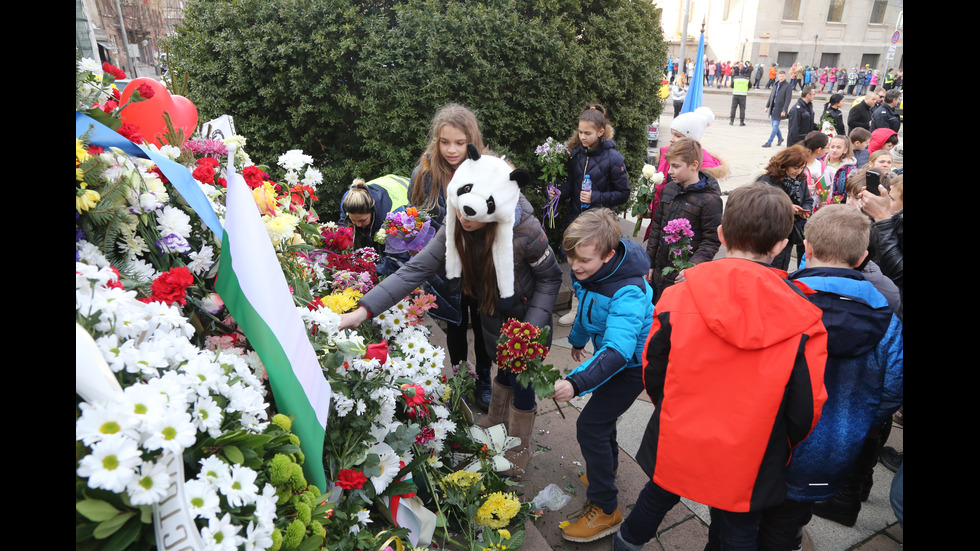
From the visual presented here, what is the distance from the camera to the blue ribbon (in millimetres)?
1574

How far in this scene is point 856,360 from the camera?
2.03 m

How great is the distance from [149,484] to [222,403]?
27 cm

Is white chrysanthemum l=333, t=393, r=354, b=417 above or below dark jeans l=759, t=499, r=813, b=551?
above

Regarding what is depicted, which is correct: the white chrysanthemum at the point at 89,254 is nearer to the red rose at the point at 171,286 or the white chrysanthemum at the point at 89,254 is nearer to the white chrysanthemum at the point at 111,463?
the red rose at the point at 171,286

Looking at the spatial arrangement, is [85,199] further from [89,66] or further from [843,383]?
[843,383]

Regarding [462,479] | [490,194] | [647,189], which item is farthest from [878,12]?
[462,479]

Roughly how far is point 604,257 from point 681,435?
32.0 inches

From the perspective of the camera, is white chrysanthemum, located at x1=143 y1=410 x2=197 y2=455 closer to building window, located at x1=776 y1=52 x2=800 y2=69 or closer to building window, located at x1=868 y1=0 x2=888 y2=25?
building window, located at x1=776 y1=52 x2=800 y2=69

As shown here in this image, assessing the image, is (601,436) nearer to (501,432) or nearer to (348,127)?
(501,432)

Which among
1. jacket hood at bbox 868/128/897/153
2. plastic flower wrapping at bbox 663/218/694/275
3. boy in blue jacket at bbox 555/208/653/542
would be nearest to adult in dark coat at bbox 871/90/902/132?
jacket hood at bbox 868/128/897/153

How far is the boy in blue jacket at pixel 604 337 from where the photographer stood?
2.28m

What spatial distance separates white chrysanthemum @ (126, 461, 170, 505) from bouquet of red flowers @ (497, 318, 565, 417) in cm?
126
